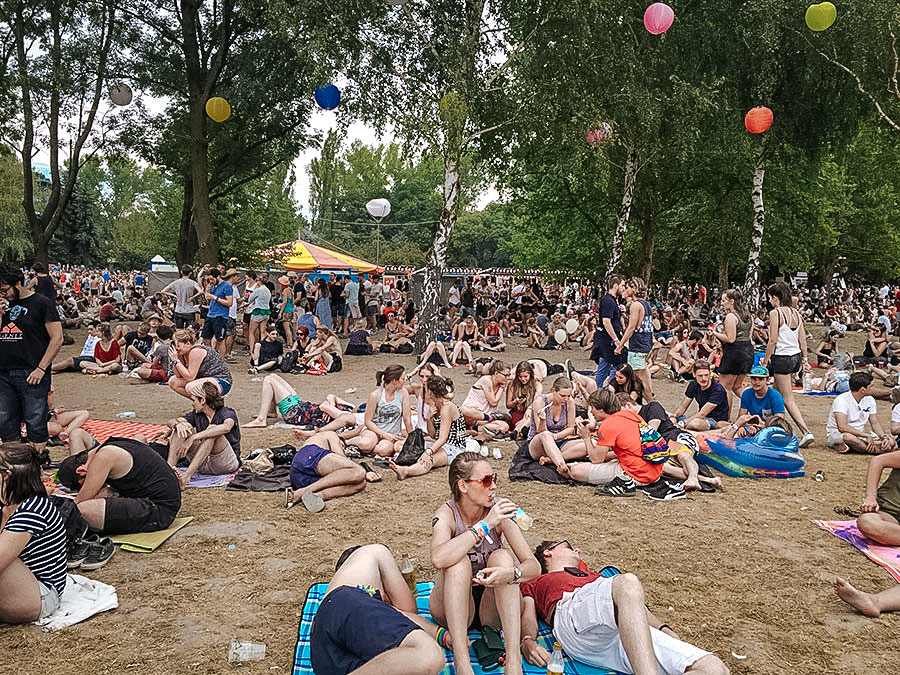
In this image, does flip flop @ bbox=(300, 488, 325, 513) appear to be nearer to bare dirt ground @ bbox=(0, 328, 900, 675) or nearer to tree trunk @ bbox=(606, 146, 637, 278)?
bare dirt ground @ bbox=(0, 328, 900, 675)

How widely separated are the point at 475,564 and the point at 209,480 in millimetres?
3498

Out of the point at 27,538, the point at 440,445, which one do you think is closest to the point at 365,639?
the point at 27,538

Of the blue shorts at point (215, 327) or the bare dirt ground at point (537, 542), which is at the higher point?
the blue shorts at point (215, 327)

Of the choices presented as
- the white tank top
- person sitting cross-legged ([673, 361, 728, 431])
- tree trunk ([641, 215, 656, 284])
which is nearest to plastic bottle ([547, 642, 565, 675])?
person sitting cross-legged ([673, 361, 728, 431])

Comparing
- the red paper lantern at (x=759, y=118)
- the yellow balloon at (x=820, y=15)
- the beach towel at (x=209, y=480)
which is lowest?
the beach towel at (x=209, y=480)

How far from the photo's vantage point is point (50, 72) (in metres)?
15.6

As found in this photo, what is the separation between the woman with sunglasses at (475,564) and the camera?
117 inches

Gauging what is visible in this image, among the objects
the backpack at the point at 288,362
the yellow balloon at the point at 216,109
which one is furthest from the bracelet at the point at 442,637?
the yellow balloon at the point at 216,109

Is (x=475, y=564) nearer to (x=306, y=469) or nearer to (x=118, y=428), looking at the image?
(x=306, y=469)

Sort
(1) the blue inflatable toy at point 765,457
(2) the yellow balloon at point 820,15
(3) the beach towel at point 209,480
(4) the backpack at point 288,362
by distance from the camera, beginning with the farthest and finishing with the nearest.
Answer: (2) the yellow balloon at point 820,15
(4) the backpack at point 288,362
(1) the blue inflatable toy at point 765,457
(3) the beach towel at point 209,480

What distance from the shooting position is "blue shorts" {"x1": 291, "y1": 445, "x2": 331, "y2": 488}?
5.61 m

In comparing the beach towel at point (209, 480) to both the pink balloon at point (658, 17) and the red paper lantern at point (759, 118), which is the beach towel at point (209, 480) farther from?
the red paper lantern at point (759, 118)

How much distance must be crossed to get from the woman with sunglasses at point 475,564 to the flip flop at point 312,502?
7.09ft

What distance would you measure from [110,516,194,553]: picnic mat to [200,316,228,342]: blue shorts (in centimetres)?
729
